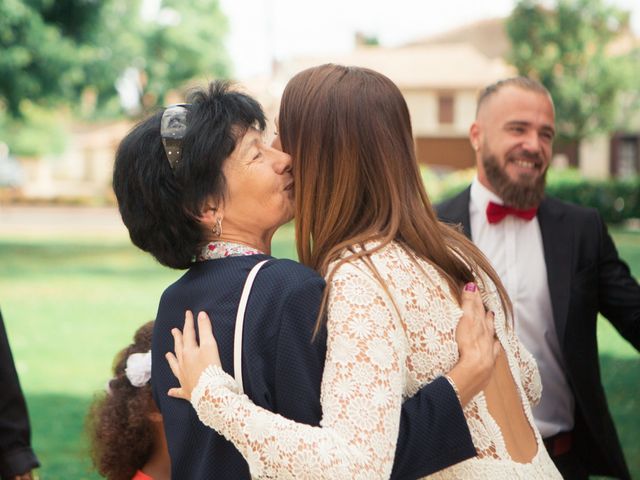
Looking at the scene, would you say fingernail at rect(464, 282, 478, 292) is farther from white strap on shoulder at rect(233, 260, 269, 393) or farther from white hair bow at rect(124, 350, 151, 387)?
white hair bow at rect(124, 350, 151, 387)

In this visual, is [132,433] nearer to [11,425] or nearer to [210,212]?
[11,425]

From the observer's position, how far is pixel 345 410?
72.1 inches

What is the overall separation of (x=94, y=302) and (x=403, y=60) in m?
43.7

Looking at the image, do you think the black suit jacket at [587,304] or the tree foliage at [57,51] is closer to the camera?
the black suit jacket at [587,304]

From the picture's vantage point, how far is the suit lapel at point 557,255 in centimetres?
402

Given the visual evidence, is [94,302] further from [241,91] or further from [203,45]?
[203,45]

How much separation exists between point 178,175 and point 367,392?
717mm

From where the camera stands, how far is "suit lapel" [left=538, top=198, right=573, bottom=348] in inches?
158

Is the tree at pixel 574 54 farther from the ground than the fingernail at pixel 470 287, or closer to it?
closer to it

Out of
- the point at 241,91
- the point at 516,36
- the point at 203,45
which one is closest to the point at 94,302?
the point at 241,91

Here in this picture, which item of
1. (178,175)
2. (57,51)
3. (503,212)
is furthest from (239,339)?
(57,51)

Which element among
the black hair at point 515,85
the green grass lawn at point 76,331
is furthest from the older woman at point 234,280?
the black hair at point 515,85

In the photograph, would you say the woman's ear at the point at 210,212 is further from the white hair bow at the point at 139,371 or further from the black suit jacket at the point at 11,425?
the black suit jacket at the point at 11,425

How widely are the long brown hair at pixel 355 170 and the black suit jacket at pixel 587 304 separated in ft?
6.52
